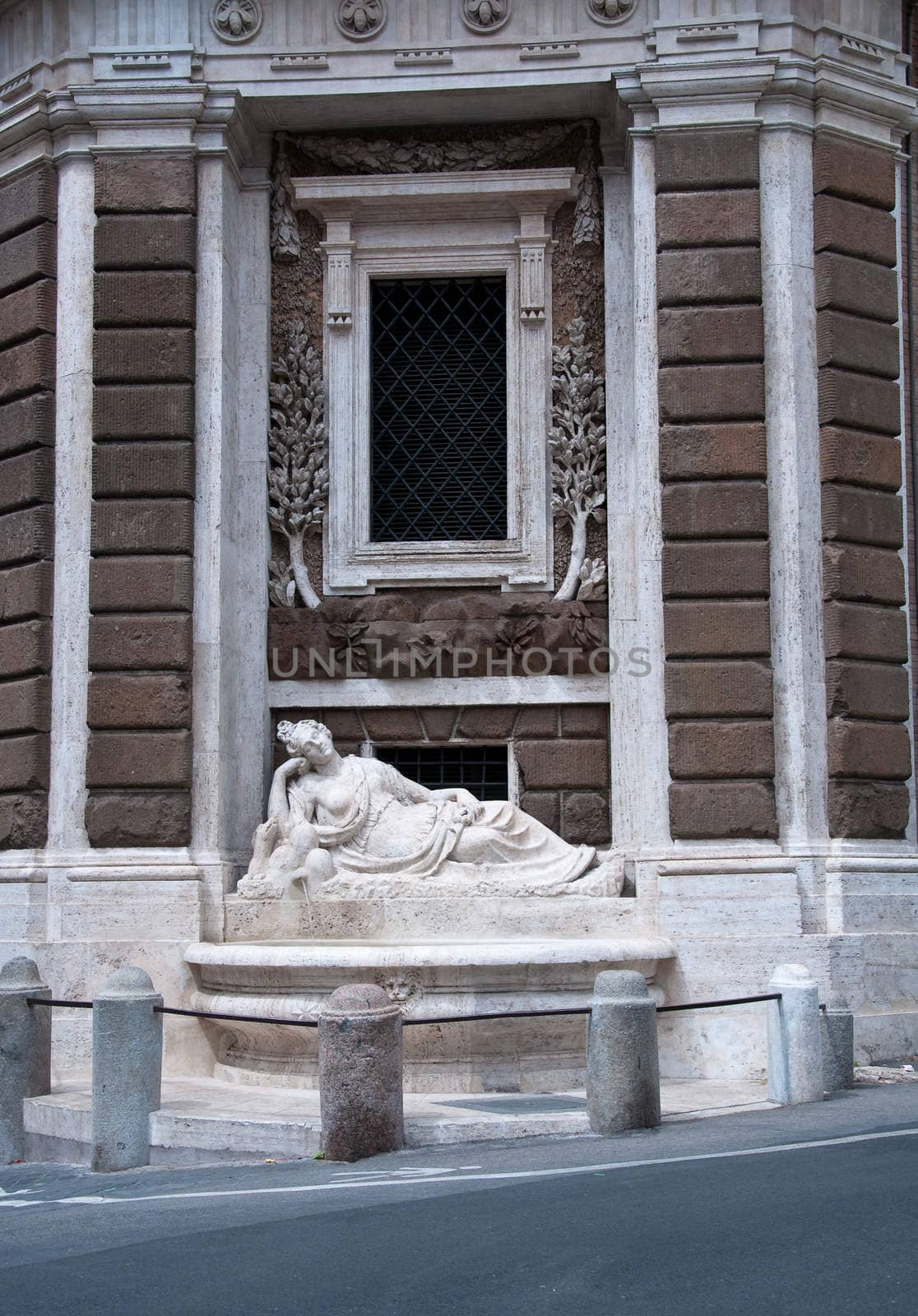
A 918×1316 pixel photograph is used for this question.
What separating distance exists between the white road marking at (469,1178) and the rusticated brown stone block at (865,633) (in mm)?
5581

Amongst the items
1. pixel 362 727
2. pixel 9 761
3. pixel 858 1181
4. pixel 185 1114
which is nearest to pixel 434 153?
pixel 362 727

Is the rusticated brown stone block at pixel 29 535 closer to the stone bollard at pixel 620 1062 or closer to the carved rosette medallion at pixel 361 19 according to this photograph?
the carved rosette medallion at pixel 361 19

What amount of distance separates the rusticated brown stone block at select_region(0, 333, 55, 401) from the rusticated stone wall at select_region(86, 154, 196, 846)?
1.78 feet

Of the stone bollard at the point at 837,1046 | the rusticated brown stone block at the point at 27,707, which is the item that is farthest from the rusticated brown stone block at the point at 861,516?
the rusticated brown stone block at the point at 27,707

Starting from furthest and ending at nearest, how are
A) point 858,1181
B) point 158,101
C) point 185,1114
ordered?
1. point 158,101
2. point 185,1114
3. point 858,1181

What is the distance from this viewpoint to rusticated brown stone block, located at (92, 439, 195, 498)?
15.5 m

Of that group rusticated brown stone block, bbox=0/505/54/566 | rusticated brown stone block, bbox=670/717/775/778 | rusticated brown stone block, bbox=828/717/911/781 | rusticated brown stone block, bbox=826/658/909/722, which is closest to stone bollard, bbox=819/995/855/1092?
rusticated brown stone block, bbox=670/717/775/778

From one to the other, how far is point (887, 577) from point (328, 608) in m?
5.20

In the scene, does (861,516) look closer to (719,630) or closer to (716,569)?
(716,569)

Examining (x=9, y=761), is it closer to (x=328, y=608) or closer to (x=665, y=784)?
(x=328, y=608)

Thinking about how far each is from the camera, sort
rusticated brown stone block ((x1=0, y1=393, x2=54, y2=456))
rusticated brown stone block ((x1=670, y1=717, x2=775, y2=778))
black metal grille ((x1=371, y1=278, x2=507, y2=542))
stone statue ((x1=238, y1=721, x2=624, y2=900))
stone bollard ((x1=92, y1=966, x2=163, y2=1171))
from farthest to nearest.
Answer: black metal grille ((x1=371, y1=278, x2=507, y2=542)) < rusticated brown stone block ((x1=0, y1=393, x2=54, y2=456)) < rusticated brown stone block ((x1=670, y1=717, x2=775, y2=778)) < stone statue ((x1=238, y1=721, x2=624, y2=900)) < stone bollard ((x1=92, y1=966, x2=163, y2=1171))

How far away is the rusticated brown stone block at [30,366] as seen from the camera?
52.1 ft

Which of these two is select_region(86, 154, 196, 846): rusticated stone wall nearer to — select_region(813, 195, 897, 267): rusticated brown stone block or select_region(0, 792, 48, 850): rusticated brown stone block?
select_region(0, 792, 48, 850): rusticated brown stone block

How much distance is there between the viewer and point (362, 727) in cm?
1608
